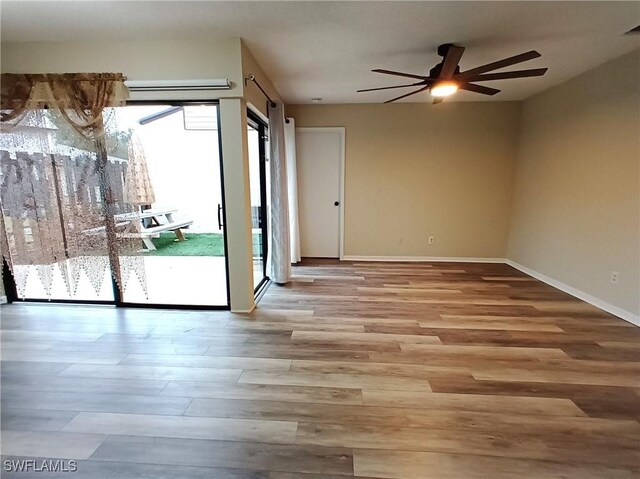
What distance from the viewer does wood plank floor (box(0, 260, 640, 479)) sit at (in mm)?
1364

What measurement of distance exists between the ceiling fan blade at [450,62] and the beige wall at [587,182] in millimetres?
1852

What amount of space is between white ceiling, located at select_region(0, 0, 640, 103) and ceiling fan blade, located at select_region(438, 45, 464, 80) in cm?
20

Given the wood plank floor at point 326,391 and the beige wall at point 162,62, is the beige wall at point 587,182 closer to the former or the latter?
the wood plank floor at point 326,391

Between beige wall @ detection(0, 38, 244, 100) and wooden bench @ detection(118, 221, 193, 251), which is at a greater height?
beige wall @ detection(0, 38, 244, 100)

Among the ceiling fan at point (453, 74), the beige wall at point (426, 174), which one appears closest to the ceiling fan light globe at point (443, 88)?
the ceiling fan at point (453, 74)

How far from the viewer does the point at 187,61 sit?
8.43 feet

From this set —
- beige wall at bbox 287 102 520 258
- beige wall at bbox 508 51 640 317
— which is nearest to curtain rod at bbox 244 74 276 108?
beige wall at bbox 287 102 520 258

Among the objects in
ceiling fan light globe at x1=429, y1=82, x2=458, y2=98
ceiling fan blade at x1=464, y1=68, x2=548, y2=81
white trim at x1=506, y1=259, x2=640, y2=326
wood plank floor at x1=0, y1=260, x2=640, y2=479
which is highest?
ceiling fan blade at x1=464, y1=68, x2=548, y2=81

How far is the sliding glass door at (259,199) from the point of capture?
3482 millimetres

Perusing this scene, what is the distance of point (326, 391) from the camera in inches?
71.1

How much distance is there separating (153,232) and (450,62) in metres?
3.82

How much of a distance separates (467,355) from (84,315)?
3533mm

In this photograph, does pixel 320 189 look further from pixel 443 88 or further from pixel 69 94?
pixel 69 94

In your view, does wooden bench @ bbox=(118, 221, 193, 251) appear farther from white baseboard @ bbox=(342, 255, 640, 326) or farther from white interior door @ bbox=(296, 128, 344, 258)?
white baseboard @ bbox=(342, 255, 640, 326)
